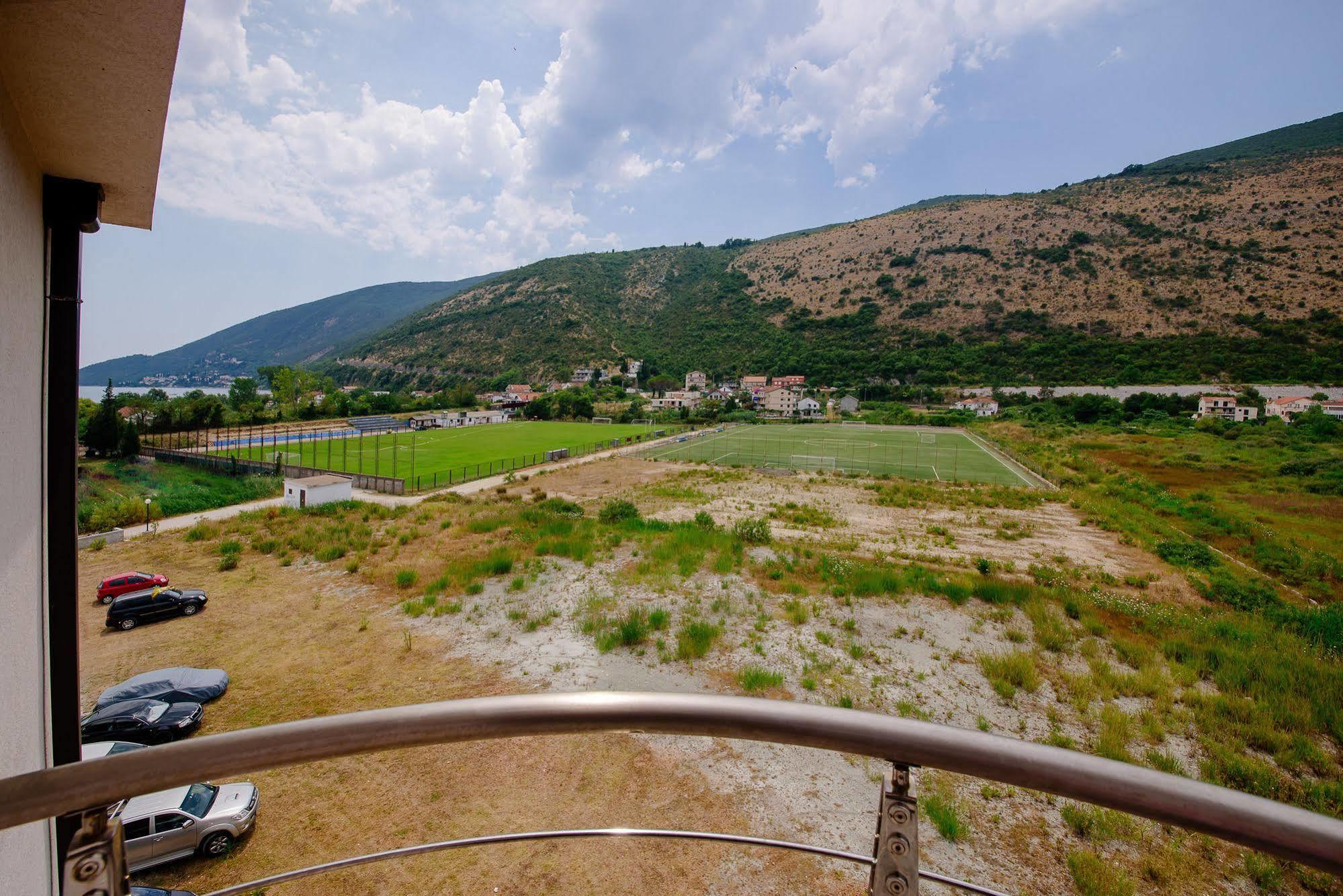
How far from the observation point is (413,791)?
577 cm

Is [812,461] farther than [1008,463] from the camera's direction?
Yes

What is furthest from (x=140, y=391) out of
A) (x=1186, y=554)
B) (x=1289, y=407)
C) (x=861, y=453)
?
(x=1289, y=407)

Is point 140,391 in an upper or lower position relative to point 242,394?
upper

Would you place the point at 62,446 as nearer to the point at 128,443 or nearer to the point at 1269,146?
the point at 128,443

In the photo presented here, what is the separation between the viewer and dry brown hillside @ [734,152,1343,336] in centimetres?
6956

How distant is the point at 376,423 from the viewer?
54.6 metres

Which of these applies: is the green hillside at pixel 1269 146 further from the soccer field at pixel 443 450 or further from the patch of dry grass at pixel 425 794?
the patch of dry grass at pixel 425 794

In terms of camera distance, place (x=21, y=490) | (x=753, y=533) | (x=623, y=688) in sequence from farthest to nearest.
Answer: (x=753, y=533) < (x=623, y=688) < (x=21, y=490)

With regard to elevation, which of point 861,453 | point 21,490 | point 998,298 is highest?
point 998,298

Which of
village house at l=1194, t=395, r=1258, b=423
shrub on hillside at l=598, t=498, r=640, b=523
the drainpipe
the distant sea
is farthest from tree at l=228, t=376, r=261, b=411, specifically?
village house at l=1194, t=395, r=1258, b=423

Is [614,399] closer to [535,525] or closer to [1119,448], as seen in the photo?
[1119,448]

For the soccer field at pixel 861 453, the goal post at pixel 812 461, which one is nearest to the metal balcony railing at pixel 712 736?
the soccer field at pixel 861 453

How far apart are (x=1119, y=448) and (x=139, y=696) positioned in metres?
49.7

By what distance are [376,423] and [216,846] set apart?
56026 mm
